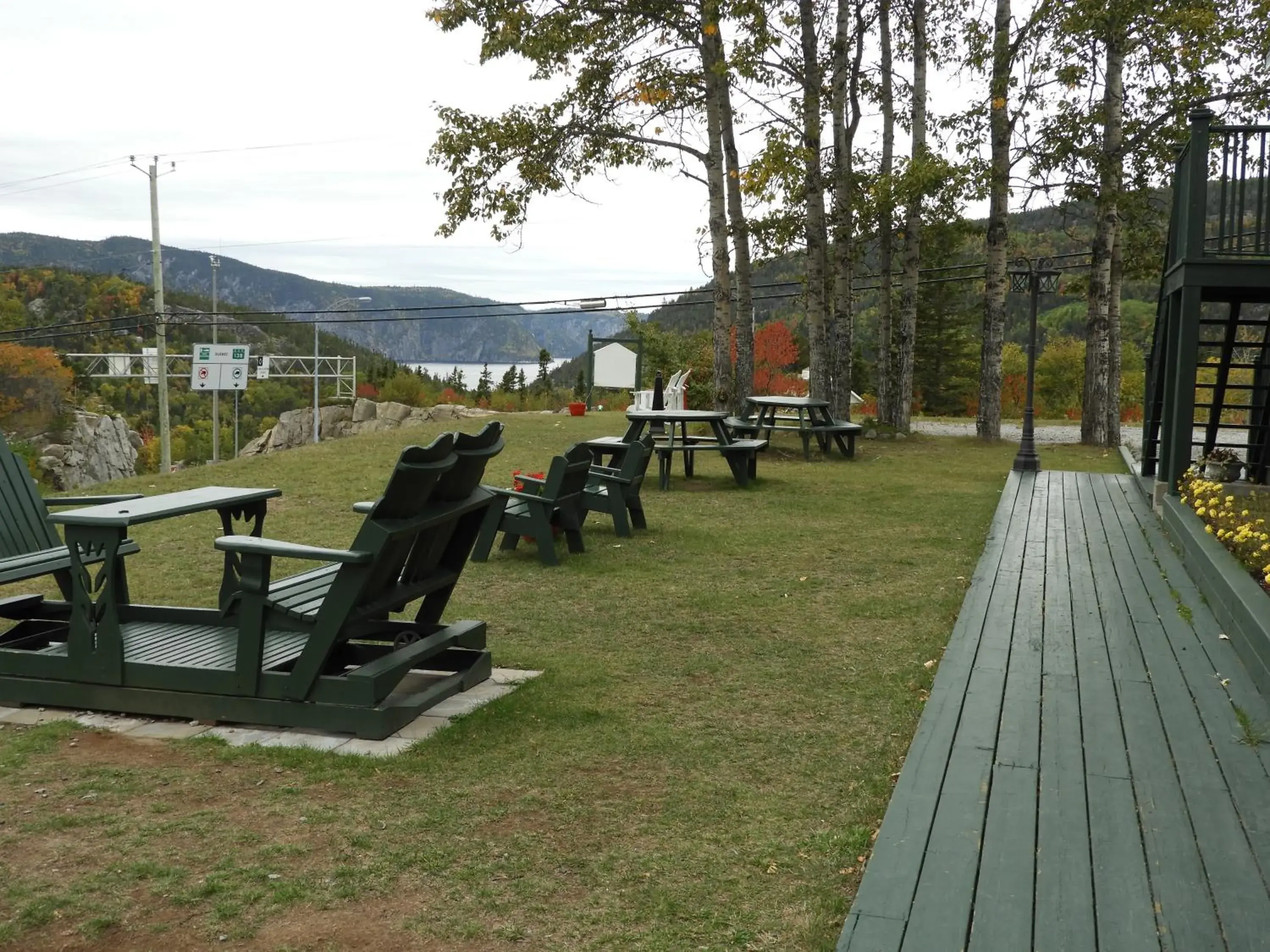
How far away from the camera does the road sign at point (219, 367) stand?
170ft

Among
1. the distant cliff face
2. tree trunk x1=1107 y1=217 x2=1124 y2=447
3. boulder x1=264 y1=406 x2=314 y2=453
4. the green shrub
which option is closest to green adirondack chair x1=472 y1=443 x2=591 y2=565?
tree trunk x1=1107 y1=217 x2=1124 y2=447

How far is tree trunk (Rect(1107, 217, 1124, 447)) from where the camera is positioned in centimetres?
1858

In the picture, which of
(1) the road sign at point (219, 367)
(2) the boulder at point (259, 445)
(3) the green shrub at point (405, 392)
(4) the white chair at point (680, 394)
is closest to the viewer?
(4) the white chair at point (680, 394)

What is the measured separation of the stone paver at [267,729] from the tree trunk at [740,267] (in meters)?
14.9

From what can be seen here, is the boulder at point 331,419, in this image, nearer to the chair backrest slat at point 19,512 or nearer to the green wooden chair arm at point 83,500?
the green wooden chair arm at point 83,500

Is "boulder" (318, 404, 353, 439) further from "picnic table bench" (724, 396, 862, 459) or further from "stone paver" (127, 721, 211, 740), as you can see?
"stone paver" (127, 721, 211, 740)

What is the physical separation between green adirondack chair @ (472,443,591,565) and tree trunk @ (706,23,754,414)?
11.2m

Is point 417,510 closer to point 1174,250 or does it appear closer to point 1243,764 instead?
point 1243,764

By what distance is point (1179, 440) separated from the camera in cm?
859

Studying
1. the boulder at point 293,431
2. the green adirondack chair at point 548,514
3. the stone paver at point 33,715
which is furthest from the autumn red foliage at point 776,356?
the stone paver at point 33,715

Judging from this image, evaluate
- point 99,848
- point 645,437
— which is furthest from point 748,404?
point 99,848

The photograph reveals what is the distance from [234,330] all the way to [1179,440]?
103 meters

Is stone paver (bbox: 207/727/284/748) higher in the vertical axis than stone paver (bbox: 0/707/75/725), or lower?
higher

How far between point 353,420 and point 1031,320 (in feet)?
94.0
